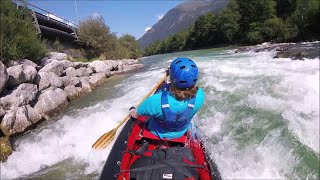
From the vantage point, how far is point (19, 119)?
8.76 meters

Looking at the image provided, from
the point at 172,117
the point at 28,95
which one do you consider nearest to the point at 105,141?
the point at 172,117

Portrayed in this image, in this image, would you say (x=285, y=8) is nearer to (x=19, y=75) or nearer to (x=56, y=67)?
(x=56, y=67)

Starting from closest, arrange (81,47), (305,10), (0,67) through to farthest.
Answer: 1. (0,67)
2. (81,47)
3. (305,10)

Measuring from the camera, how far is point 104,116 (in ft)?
29.9

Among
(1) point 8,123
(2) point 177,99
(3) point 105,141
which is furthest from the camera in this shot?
(1) point 8,123

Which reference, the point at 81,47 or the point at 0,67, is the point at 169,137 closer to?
the point at 0,67

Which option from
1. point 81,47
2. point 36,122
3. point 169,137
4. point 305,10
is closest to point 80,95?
point 36,122

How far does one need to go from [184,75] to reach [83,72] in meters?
14.4

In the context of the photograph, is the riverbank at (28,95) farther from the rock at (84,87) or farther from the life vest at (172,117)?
the life vest at (172,117)

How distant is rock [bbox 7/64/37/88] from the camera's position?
31.8 ft

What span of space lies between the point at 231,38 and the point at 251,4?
6709 millimetres

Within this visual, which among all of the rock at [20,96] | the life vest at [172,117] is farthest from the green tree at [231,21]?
the life vest at [172,117]

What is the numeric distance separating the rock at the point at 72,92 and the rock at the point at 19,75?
1.87 metres

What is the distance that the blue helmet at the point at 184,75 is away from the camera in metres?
2.95
